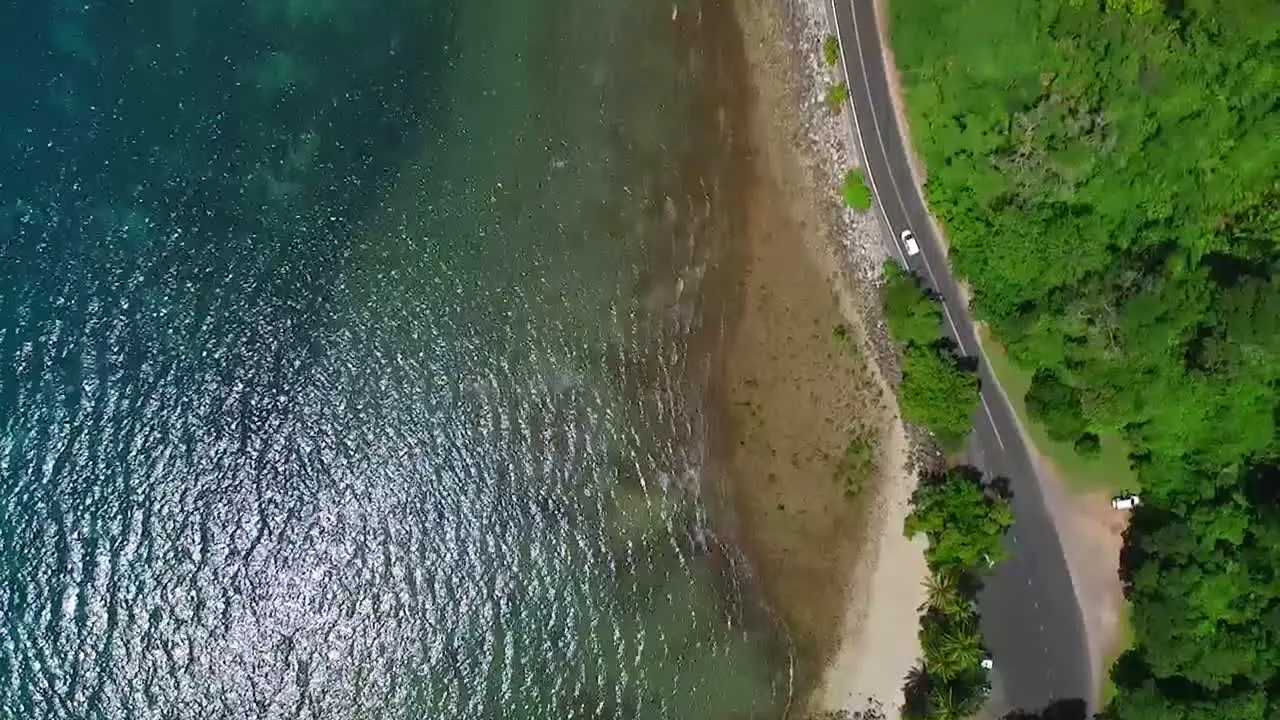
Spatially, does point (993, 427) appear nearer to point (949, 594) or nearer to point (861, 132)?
point (949, 594)

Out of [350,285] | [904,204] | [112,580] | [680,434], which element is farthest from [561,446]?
[112,580]

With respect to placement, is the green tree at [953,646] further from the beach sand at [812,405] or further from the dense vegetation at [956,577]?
the beach sand at [812,405]

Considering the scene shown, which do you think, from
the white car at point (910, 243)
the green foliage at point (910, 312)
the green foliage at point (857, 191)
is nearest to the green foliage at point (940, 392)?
the green foliage at point (910, 312)

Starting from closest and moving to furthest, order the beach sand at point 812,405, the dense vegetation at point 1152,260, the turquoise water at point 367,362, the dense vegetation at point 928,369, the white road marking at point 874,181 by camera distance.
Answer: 1. the dense vegetation at point 1152,260
2. the dense vegetation at point 928,369
3. the white road marking at point 874,181
4. the beach sand at point 812,405
5. the turquoise water at point 367,362

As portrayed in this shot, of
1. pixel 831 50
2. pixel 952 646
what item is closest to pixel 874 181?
pixel 831 50

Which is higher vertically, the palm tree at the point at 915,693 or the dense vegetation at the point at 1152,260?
the dense vegetation at the point at 1152,260
